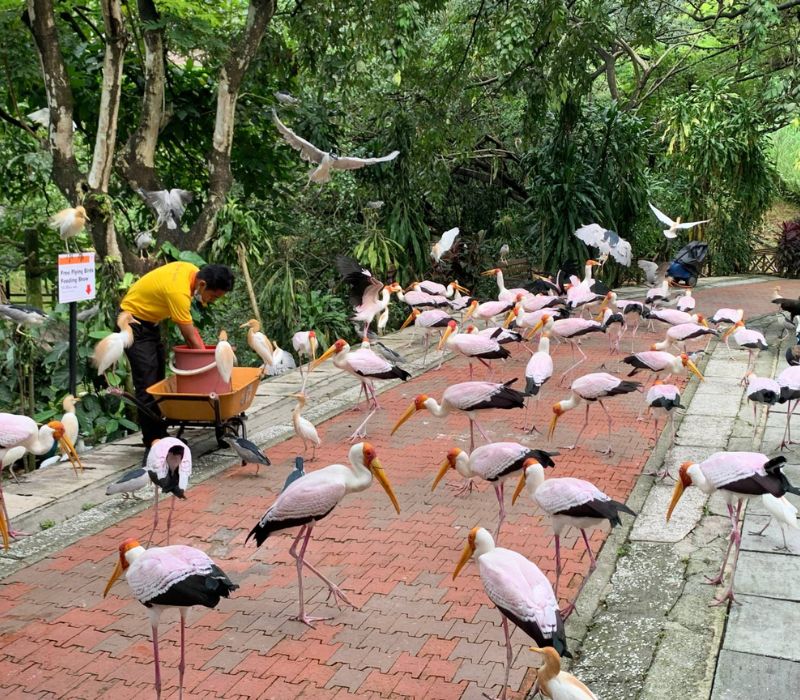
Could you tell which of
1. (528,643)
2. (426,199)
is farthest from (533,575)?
(426,199)

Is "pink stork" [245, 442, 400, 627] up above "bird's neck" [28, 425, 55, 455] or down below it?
above

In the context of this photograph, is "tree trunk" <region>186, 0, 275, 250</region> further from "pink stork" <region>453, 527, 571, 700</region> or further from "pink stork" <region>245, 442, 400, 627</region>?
"pink stork" <region>453, 527, 571, 700</region>

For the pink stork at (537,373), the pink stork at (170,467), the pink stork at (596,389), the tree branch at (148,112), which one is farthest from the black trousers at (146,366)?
the tree branch at (148,112)

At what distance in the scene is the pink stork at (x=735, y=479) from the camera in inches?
206

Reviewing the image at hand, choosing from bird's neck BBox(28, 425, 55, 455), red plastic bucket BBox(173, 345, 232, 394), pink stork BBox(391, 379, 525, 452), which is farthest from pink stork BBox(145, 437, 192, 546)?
pink stork BBox(391, 379, 525, 452)

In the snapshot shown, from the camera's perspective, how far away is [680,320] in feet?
36.9

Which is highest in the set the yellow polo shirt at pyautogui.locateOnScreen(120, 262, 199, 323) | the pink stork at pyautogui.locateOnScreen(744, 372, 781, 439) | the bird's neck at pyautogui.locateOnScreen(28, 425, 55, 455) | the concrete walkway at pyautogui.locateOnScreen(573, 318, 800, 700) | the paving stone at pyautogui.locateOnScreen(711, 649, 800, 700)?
the yellow polo shirt at pyautogui.locateOnScreen(120, 262, 199, 323)

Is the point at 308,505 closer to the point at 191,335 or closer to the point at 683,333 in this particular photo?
the point at 191,335

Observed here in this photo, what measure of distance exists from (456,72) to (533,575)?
39.3 feet

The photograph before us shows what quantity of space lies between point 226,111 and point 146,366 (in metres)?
4.48

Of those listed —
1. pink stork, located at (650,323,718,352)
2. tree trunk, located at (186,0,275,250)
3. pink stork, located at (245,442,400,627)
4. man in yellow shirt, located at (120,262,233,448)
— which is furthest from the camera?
tree trunk, located at (186,0,275,250)

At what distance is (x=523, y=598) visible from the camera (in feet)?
13.2

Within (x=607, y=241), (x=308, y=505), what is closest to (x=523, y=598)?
(x=308, y=505)

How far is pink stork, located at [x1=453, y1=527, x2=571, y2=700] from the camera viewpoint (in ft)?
12.9
